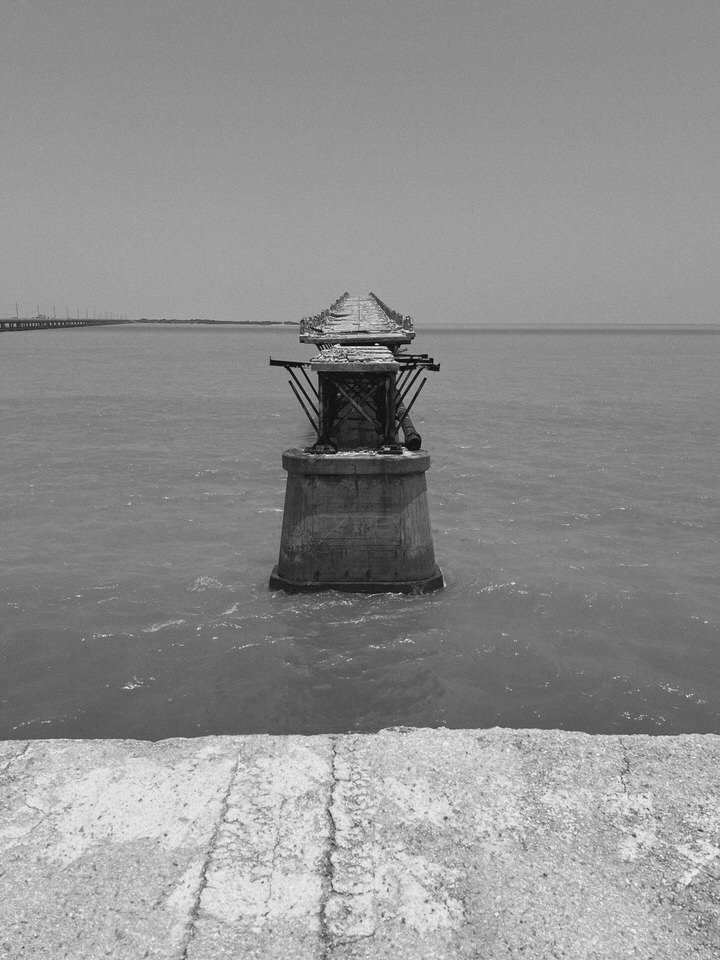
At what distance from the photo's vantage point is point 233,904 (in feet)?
12.5

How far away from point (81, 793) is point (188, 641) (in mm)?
8583

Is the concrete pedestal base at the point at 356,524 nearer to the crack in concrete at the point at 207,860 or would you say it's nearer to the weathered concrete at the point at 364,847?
the weathered concrete at the point at 364,847

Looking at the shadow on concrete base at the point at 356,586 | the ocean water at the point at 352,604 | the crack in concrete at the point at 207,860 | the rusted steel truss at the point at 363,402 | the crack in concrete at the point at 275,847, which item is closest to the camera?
the crack in concrete at the point at 207,860

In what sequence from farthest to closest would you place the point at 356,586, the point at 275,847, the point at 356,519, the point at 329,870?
the point at 356,586, the point at 356,519, the point at 275,847, the point at 329,870

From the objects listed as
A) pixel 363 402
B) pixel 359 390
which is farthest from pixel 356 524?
pixel 359 390

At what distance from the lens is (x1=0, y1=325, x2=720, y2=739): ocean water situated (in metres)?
10.9

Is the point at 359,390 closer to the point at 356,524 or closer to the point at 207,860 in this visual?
the point at 356,524

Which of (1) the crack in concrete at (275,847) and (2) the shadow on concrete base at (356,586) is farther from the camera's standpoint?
(2) the shadow on concrete base at (356,586)

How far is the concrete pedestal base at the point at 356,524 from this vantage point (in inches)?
527

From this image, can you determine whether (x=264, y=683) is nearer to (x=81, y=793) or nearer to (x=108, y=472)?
(x=81, y=793)

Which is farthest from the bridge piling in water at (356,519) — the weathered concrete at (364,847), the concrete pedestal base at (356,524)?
the weathered concrete at (364,847)

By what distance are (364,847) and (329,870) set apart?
257mm

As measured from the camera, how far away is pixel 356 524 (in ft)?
45.0

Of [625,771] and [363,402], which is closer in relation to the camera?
[625,771]
